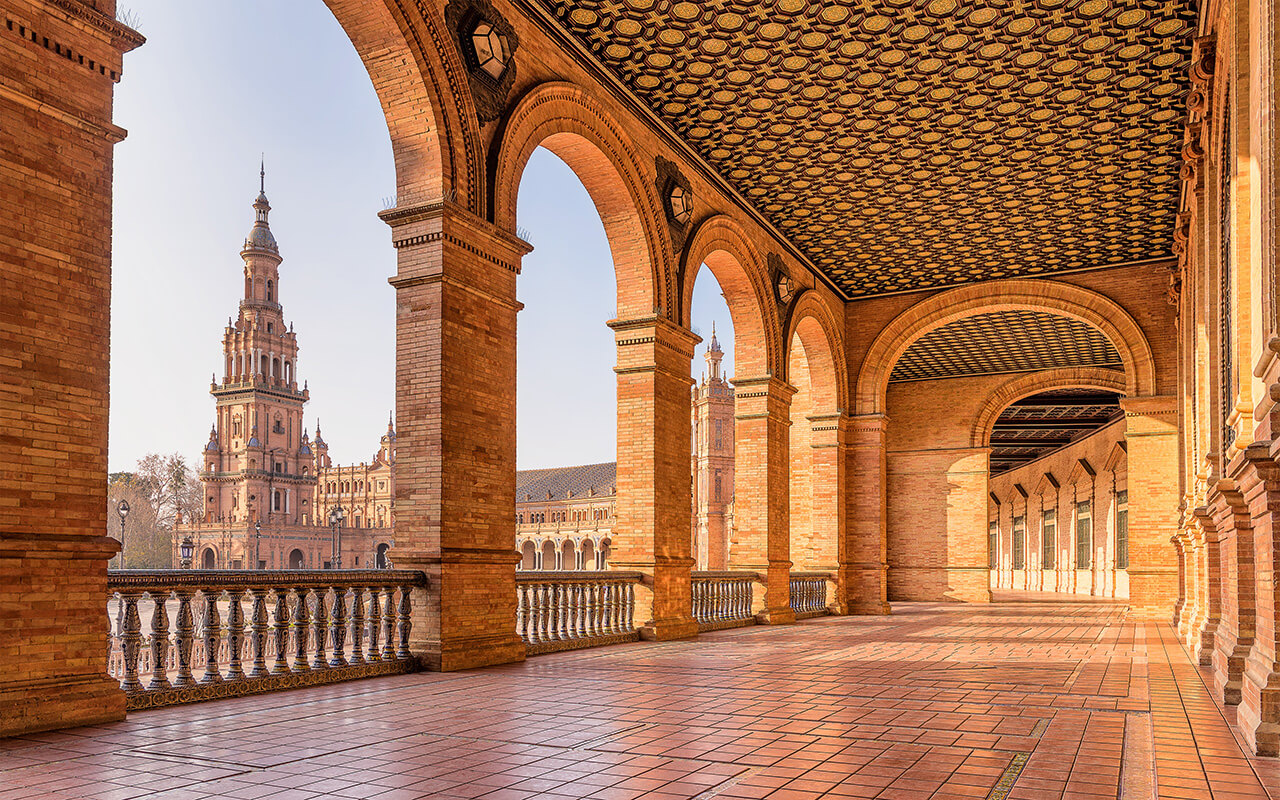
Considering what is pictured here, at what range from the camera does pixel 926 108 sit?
1301 cm

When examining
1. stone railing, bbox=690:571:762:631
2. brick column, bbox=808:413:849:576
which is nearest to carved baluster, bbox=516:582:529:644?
stone railing, bbox=690:571:762:631

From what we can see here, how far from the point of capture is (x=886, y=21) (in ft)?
35.9

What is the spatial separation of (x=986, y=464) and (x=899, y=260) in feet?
25.6

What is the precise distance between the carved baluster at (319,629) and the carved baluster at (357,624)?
0.86 feet

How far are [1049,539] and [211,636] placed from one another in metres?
40.7

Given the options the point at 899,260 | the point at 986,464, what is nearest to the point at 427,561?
the point at 899,260

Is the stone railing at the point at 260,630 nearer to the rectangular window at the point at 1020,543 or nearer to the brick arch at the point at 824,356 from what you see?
the brick arch at the point at 824,356

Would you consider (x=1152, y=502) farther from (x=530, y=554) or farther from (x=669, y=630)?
(x=530, y=554)

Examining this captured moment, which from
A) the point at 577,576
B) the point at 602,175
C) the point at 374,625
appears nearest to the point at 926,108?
the point at 602,175

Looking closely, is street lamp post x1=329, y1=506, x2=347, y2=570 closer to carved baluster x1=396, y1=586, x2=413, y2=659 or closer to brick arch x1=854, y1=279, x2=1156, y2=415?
brick arch x1=854, y1=279, x2=1156, y2=415

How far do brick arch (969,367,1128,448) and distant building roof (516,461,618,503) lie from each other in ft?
201

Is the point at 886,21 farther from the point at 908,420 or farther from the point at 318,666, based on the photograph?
the point at 908,420

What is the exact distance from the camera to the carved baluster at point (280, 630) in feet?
25.7

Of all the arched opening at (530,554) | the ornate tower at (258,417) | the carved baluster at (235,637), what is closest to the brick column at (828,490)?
the carved baluster at (235,637)
